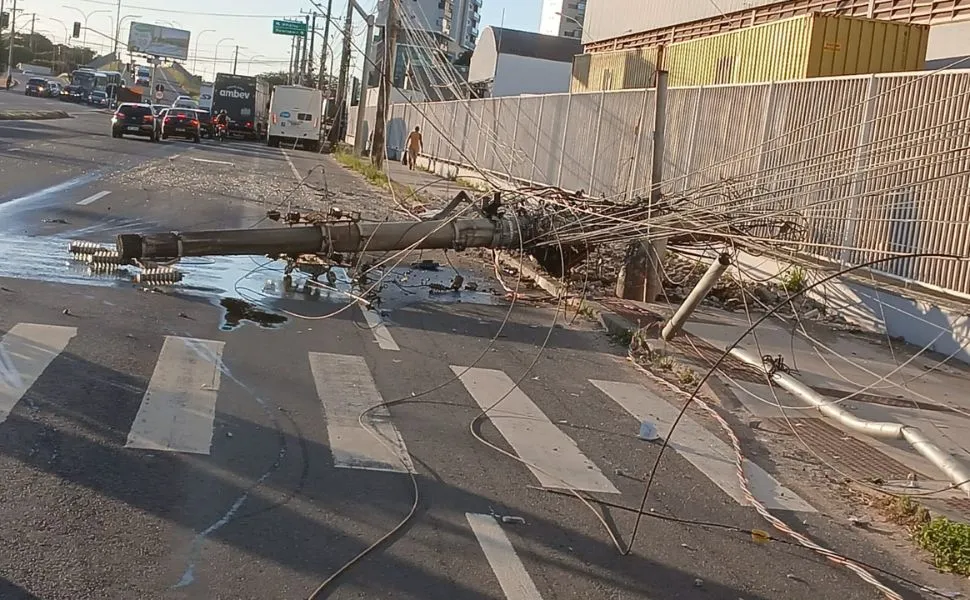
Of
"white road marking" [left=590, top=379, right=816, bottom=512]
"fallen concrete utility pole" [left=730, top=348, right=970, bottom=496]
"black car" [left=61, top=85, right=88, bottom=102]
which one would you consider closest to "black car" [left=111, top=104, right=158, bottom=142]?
"fallen concrete utility pole" [left=730, top=348, right=970, bottom=496]

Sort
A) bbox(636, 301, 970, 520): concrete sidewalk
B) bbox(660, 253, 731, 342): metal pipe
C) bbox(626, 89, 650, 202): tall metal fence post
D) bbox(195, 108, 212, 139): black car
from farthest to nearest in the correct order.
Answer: bbox(195, 108, 212, 139): black car, bbox(626, 89, 650, 202): tall metal fence post, bbox(660, 253, 731, 342): metal pipe, bbox(636, 301, 970, 520): concrete sidewalk

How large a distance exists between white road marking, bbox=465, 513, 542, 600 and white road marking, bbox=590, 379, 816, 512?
1.88 metres

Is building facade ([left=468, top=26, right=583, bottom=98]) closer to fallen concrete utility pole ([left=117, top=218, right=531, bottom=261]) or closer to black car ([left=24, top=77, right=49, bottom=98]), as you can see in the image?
black car ([left=24, top=77, right=49, bottom=98])

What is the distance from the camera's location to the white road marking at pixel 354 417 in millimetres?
6672

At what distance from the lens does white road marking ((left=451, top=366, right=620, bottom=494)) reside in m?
6.84

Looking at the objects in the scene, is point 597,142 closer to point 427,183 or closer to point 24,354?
point 427,183

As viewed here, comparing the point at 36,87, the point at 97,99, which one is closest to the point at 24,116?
the point at 36,87

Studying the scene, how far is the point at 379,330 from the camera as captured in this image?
10.9 meters

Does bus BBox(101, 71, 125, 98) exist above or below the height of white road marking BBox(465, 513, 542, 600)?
above

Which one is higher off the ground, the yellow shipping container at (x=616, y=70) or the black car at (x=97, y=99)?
the yellow shipping container at (x=616, y=70)

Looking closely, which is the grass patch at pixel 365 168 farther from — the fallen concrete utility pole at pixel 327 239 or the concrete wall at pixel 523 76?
the fallen concrete utility pole at pixel 327 239

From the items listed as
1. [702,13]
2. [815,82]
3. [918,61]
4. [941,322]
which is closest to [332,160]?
[702,13]

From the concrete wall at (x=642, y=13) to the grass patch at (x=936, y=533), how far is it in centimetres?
2540

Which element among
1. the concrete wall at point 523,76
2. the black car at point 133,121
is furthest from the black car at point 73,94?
the black car at point 133,121
